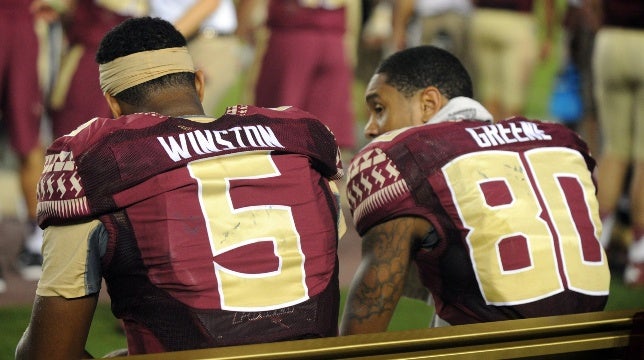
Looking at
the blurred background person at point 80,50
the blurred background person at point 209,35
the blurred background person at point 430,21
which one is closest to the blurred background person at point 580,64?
the blurred background person at point 430,21

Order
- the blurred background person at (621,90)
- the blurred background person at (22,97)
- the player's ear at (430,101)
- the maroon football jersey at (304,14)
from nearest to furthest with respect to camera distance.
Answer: the player's ear at (430,101) < the blurred background person at (22,97) < the blurred background person at (621,90) < the maroon football jersey at (304,14)

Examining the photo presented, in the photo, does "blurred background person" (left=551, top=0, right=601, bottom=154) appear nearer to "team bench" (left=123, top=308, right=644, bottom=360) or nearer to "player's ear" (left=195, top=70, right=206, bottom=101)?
"player's ear" (left=195, top=70, right=206, bottom=101)

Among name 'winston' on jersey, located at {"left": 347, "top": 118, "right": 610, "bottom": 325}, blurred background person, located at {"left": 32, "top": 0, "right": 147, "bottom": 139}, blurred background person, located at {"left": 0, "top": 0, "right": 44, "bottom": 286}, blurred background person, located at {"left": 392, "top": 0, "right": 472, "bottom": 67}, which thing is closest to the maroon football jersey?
blurred background person, located at {"left": 392, "top": 0, "right": 472, "bottom": 67}

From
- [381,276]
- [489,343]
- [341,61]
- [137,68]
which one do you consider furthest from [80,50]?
[489,343]

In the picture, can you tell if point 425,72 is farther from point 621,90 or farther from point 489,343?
point 621,90

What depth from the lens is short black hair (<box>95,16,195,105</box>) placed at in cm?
231

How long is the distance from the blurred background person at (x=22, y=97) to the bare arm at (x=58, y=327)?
3178 mm

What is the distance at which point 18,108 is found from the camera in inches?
205

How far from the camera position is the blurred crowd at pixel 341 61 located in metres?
5.22

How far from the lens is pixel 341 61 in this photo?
6312mm

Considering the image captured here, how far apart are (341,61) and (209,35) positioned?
1.13 metres

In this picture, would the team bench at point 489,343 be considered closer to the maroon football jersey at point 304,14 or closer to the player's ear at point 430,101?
the player's ear at point 430,101

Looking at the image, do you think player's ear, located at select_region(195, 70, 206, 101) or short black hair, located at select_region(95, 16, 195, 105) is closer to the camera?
short black hair, located at select_region(95, 16, 195, 105)

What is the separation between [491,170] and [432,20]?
425 centimetres
